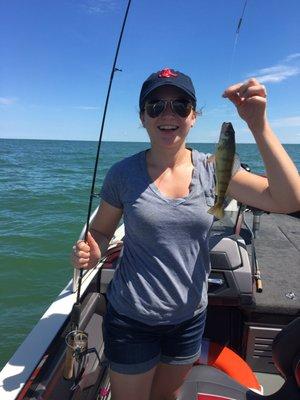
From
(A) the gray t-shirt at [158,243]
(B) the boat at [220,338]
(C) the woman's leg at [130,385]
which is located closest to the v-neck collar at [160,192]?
(A) the gray t-shirt at [158,243]

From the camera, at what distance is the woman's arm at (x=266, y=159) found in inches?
64.4

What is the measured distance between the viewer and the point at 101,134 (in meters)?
2.64

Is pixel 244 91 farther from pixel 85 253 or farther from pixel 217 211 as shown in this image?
pixel 85 253

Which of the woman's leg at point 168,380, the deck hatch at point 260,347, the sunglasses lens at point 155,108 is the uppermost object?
the sunglasses lens at point 155,108

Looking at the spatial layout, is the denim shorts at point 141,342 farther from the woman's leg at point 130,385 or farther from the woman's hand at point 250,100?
the woman's hand at point 250,100

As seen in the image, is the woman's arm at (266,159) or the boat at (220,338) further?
the boat at (220,338)

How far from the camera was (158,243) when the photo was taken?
6.19ft

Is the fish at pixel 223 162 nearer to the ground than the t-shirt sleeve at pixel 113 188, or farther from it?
farther from it

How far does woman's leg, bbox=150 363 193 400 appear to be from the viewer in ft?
7.10

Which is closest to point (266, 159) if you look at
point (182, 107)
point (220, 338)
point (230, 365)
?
point (182, 107)

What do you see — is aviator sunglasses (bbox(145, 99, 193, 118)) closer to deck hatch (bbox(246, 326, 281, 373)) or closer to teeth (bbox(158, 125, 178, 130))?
teeth (bbox(158, 125, 178, 130))

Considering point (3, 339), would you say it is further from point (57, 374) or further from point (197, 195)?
point (197, 195)

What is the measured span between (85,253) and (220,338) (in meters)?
2.09

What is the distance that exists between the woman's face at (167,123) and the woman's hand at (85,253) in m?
0.61
